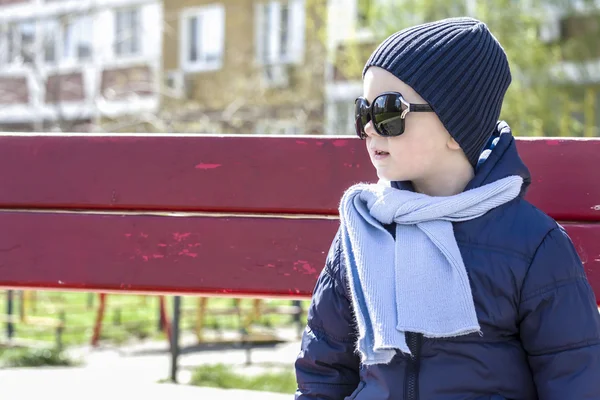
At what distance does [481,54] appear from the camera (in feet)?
6.12

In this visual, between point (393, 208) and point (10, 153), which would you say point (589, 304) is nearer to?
point (393, 208)

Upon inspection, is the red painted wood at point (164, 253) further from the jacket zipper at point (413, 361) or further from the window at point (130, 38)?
the window at point (130, 38)

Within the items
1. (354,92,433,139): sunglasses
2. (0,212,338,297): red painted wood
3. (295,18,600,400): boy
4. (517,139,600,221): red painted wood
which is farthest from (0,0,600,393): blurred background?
(354,92,433,139): sunglasses

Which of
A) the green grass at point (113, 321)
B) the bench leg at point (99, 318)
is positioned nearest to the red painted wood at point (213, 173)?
the bench leg at point (99, 318)

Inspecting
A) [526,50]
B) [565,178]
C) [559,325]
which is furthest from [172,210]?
[526,50]

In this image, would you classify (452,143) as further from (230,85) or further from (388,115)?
(230,85)

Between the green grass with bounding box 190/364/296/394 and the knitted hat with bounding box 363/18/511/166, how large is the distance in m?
4.81

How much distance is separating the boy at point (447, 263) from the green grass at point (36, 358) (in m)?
6.07

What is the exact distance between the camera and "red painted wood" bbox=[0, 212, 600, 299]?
249cm

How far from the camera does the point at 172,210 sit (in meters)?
2.61

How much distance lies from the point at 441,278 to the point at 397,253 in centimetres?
10

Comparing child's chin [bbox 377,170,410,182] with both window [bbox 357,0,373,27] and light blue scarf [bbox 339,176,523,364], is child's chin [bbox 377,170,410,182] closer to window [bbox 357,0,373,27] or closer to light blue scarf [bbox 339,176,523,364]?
light blue scarf [bbox 339,176,523,364]

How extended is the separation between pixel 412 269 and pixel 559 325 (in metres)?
0.29

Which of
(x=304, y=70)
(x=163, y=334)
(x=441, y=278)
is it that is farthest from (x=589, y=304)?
(x=304, y=70)
